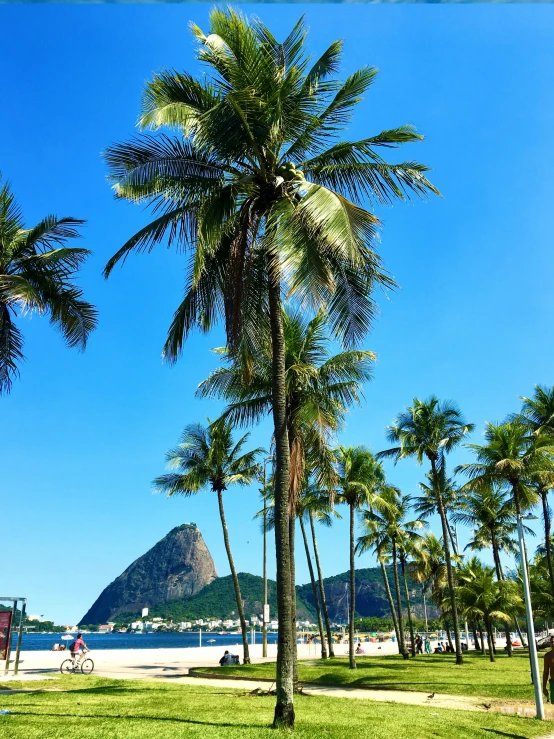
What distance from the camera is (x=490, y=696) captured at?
1788cm

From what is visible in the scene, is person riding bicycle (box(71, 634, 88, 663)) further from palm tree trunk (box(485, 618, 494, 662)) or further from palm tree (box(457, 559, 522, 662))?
palm tree (box(457, 559, 522, 662))

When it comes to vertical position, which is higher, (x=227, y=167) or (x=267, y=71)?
(x=267, y=71)

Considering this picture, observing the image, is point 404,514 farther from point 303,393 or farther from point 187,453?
point 303,393

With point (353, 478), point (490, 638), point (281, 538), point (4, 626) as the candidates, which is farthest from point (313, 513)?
point (281, 538)

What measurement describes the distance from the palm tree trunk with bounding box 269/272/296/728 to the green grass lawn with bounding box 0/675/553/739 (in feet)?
1.69

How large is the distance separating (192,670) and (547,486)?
18.2 meters

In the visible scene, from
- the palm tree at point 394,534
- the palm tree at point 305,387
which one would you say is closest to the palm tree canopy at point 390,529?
the palm tree at point 394,534

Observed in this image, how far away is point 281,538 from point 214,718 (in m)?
3.53

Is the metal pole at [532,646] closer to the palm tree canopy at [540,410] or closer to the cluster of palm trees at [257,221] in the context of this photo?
the cluster of palm trees at [257,221]

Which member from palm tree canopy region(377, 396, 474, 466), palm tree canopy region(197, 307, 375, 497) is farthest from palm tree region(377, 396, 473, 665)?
palm tree canopy region(197, 307, 375, 497)

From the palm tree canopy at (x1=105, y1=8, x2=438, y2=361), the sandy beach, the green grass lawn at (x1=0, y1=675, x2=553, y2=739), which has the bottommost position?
the sandy beach

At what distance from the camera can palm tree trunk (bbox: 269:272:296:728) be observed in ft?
33.0

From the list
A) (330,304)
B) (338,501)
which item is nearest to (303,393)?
(330,304)

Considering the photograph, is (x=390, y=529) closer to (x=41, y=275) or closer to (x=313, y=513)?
(x=313, y=513)
